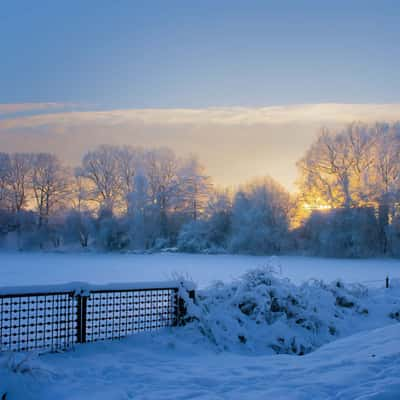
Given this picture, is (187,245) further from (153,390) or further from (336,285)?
(153,390)

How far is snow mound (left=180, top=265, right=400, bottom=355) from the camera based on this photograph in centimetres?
766

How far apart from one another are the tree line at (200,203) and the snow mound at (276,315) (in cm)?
2786

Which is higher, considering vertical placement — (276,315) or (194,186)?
(194,186)

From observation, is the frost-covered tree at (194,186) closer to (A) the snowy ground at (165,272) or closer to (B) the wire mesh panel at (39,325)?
(A) the snowy ground at (165,272)

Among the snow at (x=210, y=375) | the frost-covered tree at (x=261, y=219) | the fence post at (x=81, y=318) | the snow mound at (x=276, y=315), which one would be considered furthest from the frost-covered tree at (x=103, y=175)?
the snow at (x=210, y=375)

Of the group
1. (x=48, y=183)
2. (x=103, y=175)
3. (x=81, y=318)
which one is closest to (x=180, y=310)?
(x=81, y=318)

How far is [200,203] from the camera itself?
1984 inches

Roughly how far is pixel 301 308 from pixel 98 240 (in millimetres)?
43555

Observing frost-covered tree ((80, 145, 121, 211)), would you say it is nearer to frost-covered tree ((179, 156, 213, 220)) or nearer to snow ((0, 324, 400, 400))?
frost-covered tree ((179, 156, 213, 220))

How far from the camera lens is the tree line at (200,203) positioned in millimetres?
38906

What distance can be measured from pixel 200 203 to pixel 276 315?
41.6 meters

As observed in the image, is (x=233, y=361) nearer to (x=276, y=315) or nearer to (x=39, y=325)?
(x=39, y=325)

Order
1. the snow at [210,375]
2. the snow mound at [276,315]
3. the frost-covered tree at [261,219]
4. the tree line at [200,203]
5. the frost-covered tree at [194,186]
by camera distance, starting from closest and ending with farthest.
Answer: the snow at [210,375], the snow mound at [276,315], the tree line at [200,203], the frost-covered tree at [261,219], the frost-covered tree at [194,186]

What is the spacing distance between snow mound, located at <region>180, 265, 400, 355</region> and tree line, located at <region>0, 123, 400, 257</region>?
91.4ft
